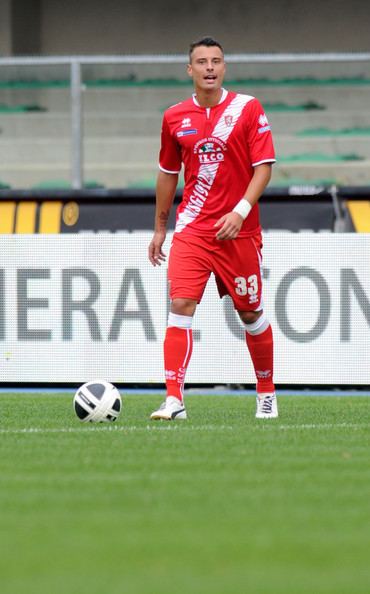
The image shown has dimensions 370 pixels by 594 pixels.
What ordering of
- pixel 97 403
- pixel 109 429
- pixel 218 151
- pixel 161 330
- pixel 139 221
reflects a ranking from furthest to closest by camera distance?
pixel 139 221
pixel 161 330
pixel 218 151
pixel 97 403
pixel 109 429

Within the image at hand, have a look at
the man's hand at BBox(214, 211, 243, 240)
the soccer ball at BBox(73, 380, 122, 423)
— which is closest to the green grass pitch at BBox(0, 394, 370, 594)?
the soccer ball at BBox(73, 380, 122, 423)

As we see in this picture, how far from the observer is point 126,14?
18.0m

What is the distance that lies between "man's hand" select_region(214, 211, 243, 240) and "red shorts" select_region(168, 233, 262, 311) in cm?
27

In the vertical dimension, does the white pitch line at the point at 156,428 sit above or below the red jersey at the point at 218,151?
below

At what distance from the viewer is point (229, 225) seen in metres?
7.28

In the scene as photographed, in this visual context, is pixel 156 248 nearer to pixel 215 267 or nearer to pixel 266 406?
pixel 215 267

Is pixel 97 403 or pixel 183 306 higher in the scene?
pixel 183 306

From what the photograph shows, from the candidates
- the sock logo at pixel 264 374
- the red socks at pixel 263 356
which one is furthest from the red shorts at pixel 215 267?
the sock logo at pixel 264 374

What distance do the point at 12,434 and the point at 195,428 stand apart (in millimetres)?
953

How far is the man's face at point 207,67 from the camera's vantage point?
757cm

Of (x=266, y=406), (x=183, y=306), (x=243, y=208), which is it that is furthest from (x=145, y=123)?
(x=243, y=208)

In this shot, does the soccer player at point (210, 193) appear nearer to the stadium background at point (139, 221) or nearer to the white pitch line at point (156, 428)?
the white pitch line at point (156, 428)

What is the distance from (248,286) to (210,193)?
561 millimetres

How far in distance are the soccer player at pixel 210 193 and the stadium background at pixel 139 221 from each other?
3404mm
